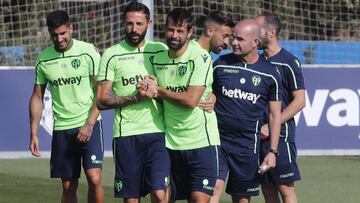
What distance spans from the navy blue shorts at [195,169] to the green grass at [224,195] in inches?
135

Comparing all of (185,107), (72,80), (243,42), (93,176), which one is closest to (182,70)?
Result: (185,107)

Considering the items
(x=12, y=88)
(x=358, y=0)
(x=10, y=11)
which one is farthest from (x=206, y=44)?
(x=358, y=0)

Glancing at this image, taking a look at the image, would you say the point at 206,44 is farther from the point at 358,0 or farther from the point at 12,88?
the point at 358,0

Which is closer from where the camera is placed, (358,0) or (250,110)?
(250,110)

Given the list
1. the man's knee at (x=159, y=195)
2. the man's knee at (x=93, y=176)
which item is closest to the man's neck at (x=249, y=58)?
the man's knee at (x=159, y=195)

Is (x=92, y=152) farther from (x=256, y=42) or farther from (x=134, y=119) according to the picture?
(x=256, y=42)

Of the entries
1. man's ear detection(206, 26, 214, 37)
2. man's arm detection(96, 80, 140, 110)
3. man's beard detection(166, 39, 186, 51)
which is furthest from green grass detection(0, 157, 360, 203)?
man's beard detection(166, 39, 186, 51)

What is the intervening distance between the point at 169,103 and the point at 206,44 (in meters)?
1.15

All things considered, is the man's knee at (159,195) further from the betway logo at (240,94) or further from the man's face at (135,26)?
the man's face at (135,26)

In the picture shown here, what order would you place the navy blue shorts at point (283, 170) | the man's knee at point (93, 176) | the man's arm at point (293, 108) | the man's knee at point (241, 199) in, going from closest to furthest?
the man's knee at point (241, 199)
the man's arm at point (293, 108)
the navy blue shorts at point (283, 170)
the man's knee at point (93, 176)

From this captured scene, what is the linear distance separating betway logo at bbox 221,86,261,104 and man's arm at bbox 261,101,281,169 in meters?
0.17

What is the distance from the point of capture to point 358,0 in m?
25.6

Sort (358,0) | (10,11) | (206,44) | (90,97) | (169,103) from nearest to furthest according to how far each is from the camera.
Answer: (169,103), (206,44), (90,97), (10,11), (358,0)

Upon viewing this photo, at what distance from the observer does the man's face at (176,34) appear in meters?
8.88
